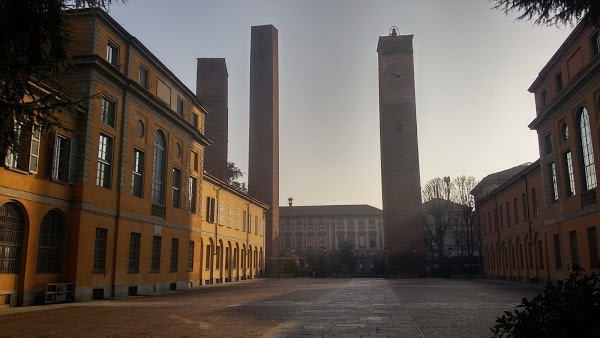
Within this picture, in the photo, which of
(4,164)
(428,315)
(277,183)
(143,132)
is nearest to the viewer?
(428,315)

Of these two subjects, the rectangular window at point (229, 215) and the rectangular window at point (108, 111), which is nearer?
the rectangular window at point (108, 111)

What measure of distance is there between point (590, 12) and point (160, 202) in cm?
2400

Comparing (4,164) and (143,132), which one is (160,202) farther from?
(4,164)

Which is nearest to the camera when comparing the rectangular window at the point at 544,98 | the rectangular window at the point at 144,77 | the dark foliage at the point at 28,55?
the dark foliage at the point at 28,55

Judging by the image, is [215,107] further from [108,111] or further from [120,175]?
[120,175]

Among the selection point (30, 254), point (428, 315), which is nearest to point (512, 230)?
point (428, 315)

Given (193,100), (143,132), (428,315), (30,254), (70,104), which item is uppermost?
(193,100)

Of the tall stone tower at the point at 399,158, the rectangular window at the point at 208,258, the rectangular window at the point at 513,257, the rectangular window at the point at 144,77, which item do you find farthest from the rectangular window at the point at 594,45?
the tall stone tower at the point at 399,158

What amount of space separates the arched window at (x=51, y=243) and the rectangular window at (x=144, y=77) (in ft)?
29.2

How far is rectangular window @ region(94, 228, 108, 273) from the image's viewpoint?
68.0 feet

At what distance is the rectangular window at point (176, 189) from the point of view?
29.0 metres

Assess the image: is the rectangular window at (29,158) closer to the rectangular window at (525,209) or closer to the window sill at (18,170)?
the window sill at (18,170)

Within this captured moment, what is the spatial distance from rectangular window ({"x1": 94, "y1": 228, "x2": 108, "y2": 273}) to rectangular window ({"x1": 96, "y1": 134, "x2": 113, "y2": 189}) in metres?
2.02

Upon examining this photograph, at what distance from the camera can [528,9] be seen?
6.48m
